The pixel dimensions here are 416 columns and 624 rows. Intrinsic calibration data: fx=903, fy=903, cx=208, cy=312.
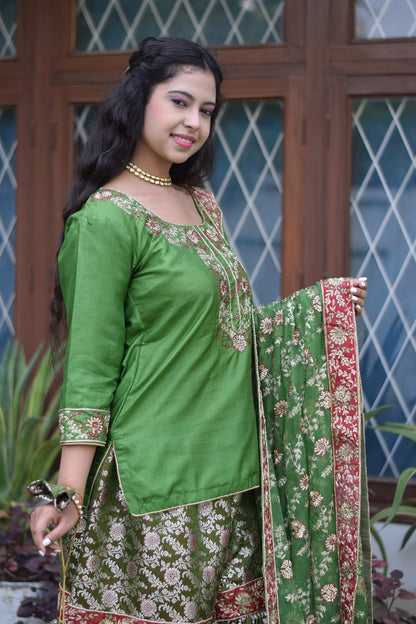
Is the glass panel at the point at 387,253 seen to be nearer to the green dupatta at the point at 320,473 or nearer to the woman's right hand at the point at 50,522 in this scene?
the green dupatta at the point at 320,473

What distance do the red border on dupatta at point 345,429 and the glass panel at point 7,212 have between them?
6.80 feet

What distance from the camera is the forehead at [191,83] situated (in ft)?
6.21

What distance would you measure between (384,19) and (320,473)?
1.99 meters

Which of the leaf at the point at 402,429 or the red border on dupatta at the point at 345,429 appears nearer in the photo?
the red border on dupatta at the point at 345,429

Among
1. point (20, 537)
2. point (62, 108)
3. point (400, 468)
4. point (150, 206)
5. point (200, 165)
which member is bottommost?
point (20, 537)

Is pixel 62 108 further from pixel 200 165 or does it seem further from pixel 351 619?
pixel 351 619

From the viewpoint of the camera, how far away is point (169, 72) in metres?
1.91

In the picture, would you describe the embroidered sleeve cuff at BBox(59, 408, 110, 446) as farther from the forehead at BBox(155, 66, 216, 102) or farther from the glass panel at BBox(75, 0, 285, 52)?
the glass panel at BBox(75, 0, 285, 52)

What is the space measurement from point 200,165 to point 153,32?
1.56 meters

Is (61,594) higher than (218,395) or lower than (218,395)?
lower

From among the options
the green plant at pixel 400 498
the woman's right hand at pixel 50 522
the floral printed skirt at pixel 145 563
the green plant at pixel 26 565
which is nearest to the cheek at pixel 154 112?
the floral printed skirt at pixel 145 563

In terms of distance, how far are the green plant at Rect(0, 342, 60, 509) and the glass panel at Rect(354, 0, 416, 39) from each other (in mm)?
1708

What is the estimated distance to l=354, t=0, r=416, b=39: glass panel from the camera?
3299mm

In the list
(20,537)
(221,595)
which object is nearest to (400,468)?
(20,537)
